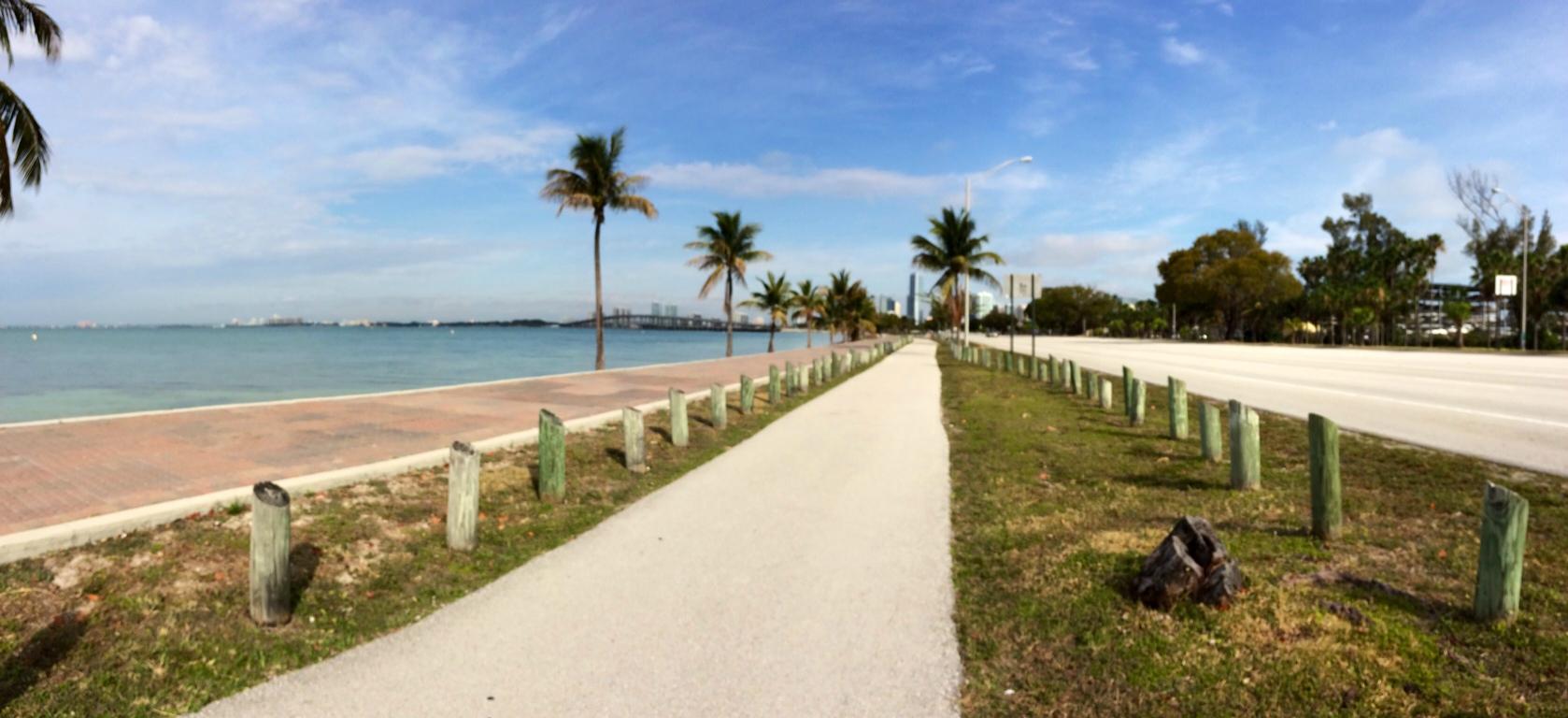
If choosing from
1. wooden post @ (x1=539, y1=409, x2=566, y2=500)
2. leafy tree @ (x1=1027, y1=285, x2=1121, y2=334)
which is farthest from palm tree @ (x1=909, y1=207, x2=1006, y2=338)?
leafy tree @ (x1=1027, y1=285, x2=1121, y2=334)

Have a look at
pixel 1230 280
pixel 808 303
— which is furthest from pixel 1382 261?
pixel 808 303

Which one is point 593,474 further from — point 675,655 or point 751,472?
point 675,655

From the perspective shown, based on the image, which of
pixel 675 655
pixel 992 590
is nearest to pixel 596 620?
pixel 675 655

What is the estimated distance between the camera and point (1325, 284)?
74750 mm

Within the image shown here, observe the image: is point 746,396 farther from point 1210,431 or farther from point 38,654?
point 38,654

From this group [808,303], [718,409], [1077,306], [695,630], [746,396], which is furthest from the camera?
[1077,306]

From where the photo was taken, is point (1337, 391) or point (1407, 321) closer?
point (1337, 391)

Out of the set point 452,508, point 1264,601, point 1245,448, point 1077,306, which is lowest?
point 1264,601

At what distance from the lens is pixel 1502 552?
421 centimetres

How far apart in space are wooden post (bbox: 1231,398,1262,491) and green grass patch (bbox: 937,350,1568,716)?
22cm

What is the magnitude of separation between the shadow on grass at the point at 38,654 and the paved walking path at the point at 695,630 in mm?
1008

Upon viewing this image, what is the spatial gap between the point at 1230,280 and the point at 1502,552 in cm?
7728

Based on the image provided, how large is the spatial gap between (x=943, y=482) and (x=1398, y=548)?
4040 mm

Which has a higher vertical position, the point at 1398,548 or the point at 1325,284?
the point at 1325,284
